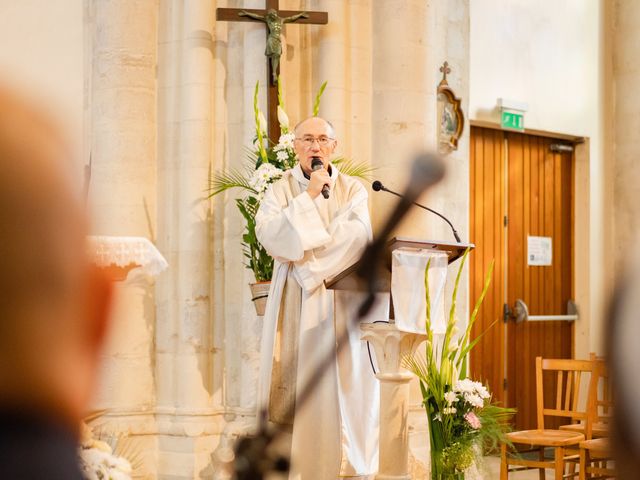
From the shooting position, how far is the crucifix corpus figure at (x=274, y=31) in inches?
239

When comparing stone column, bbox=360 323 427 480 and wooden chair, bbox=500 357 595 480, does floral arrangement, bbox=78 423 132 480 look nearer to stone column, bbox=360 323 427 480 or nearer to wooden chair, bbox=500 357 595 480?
stone column, bbox=360 323 427 480

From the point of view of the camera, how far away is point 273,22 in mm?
6062

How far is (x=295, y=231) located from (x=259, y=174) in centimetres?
78

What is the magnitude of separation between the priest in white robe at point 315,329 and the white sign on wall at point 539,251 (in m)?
3.57

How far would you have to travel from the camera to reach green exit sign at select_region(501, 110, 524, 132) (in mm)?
7812

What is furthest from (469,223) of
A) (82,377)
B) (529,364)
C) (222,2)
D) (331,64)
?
(82,377)

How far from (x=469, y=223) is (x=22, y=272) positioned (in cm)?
726

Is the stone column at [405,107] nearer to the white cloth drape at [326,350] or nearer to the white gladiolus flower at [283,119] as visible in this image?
the white gladiolus flower at [283,119]

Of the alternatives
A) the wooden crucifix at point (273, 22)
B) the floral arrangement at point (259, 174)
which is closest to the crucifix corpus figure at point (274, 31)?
the wooden crucifix at point (273, 22)

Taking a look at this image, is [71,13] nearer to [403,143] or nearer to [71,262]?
[403,143]

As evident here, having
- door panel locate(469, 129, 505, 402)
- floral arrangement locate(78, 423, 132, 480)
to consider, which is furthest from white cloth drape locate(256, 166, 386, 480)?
floral arrangement locate(78, 423, 132, 480)

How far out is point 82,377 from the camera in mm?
786

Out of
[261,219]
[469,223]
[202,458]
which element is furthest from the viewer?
[469,223]

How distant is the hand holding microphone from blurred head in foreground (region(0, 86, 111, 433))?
388 centimetres
